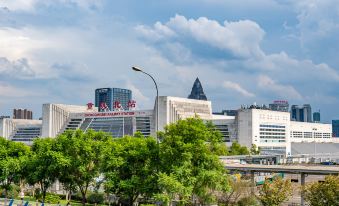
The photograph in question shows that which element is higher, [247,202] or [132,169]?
[132,169]

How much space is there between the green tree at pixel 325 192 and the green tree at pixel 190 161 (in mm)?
9601

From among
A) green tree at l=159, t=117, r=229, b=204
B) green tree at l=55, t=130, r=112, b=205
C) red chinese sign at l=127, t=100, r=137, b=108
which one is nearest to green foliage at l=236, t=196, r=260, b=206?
green tree at l=159, t=117, r=229, b=204

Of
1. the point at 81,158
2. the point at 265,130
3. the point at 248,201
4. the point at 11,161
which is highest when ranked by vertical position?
the point at 265,130

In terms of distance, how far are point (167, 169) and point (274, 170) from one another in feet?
90.0

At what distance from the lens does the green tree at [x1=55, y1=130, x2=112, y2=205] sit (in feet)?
174

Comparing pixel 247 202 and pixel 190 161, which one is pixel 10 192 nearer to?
pixel 247 202

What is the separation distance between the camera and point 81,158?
174ft

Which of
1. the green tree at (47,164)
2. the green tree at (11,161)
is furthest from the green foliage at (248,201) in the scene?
the green tree at (11,161)

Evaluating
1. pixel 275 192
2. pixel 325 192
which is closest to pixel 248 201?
pixel 275 192

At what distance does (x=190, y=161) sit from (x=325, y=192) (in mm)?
14756

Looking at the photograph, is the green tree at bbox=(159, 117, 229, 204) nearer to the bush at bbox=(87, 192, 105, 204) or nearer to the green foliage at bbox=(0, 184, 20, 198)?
the bush at bbox=(87, 192, 105, 204)

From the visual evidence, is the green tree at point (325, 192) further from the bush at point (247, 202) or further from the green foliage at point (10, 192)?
the green foliage at point (10, 192)

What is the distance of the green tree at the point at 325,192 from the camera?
45156 millimetres

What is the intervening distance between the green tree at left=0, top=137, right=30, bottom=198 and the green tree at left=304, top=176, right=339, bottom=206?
39.1m
